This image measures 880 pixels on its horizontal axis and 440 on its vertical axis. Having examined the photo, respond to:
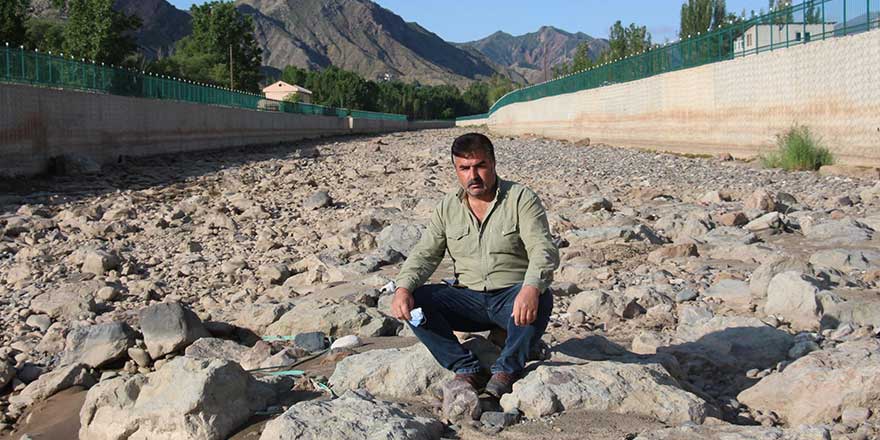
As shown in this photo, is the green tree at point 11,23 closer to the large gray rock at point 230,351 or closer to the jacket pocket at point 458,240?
the large gray rock at point 230,351

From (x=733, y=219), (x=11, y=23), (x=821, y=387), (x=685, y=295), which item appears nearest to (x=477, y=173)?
(x=821, y=387)

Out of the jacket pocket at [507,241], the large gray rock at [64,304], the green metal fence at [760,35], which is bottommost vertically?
the large gray rock at [64,304]

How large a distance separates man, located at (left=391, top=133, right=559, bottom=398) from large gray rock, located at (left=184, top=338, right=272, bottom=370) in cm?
145

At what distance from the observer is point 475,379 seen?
13.0 ft

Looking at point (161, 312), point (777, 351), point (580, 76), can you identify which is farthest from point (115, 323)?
point (580, 76)

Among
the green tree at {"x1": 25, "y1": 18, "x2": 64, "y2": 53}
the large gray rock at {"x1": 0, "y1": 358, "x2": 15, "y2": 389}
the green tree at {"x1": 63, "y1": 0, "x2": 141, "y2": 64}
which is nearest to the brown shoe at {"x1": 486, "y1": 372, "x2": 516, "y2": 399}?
the large gray rock at {"x1": 0, "y1": 358, "x2": 15, "y2": 389}

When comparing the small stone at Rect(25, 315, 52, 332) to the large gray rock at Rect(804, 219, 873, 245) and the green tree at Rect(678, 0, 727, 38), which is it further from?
the green tree at Rect(678, 0, 727, 38)

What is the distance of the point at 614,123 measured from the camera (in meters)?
32.9

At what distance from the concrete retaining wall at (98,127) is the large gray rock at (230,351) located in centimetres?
1109

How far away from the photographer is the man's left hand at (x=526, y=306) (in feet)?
12.2

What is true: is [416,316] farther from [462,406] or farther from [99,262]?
[99,262]

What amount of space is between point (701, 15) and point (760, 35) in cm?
4495

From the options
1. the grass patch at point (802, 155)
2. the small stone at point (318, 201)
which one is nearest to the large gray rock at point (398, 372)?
the small stone at point (318, 201)

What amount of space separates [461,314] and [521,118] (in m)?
51.1
